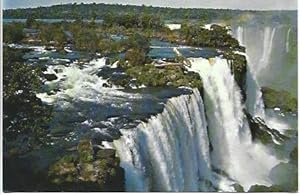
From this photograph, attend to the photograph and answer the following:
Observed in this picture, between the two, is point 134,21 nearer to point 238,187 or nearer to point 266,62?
point 266,62

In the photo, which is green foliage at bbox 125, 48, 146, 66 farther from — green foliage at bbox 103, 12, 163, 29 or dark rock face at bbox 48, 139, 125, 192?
dark rock face at bbox 48, 139, 125, 192

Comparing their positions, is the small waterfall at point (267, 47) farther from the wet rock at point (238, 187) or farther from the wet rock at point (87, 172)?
the wet rock at point (87, 172)

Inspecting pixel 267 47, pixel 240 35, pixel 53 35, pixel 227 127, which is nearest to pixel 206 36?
pixel 240 35

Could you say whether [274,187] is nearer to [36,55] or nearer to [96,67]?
[96,67]

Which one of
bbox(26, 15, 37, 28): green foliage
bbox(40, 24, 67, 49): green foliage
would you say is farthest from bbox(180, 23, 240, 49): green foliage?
bbox(26, 15, 37, 28): green foliage

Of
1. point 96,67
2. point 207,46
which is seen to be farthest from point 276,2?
point 96,67
